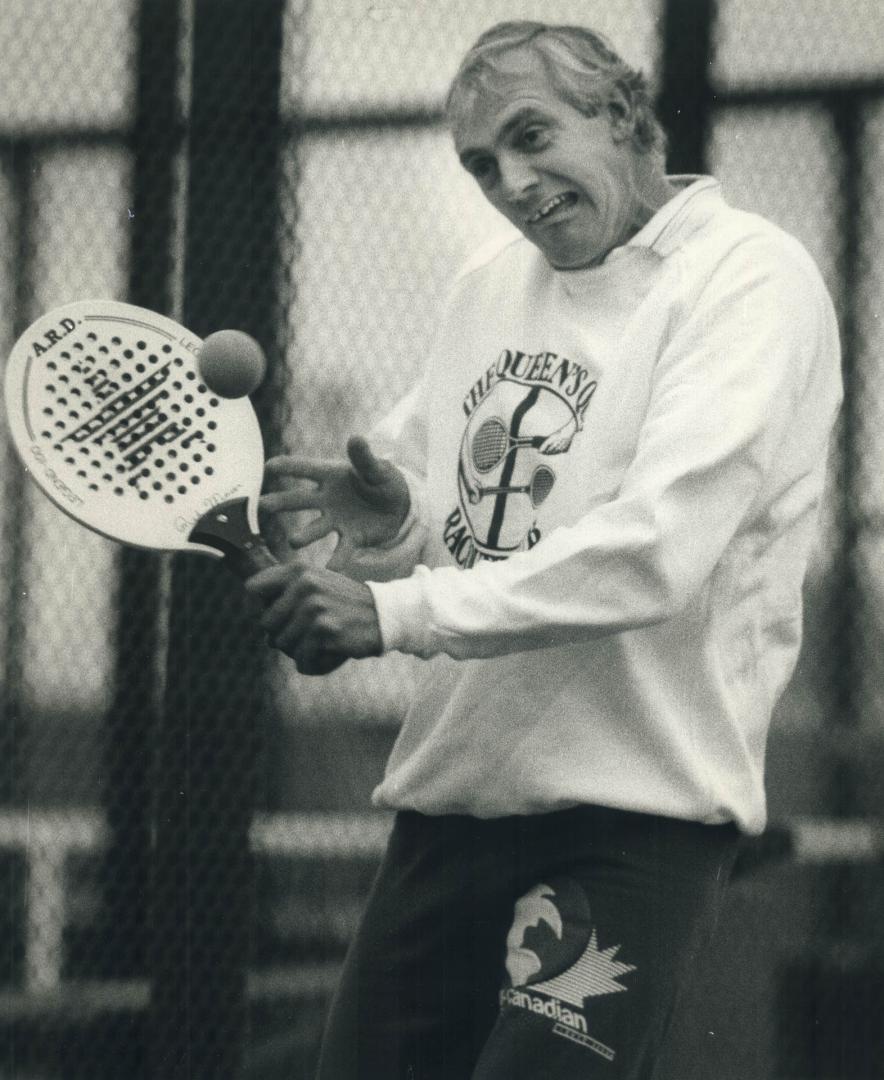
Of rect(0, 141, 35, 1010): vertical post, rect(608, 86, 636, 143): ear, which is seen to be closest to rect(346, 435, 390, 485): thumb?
rect(608, 86, 636, 143): ear

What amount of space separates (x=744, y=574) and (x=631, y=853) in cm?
23

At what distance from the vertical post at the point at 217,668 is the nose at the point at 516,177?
608 millimetres

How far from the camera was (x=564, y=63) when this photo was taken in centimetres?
141

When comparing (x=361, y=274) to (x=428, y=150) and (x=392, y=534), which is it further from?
(x=392, y=534)

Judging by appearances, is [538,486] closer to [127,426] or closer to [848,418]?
[127,426]

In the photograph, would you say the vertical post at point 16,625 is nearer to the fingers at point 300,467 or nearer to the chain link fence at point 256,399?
the chain link fence at point 256,399

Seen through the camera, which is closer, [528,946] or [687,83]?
[528,946]

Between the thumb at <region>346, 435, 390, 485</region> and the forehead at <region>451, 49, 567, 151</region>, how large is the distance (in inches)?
10.7

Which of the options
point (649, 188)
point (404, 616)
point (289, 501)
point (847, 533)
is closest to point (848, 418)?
point (847, 533)

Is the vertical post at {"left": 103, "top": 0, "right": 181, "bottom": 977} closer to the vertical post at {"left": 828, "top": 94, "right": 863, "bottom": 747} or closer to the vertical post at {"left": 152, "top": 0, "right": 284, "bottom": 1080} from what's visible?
the vertical post at {"left": 152, "top": 0, "right": 284, "bottom": 1080}

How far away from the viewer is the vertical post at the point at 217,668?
1.93 m

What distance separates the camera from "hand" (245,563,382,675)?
46.4 inches

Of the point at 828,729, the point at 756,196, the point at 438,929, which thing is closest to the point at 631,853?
the point at 438,929

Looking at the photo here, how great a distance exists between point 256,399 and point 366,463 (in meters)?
0.57
